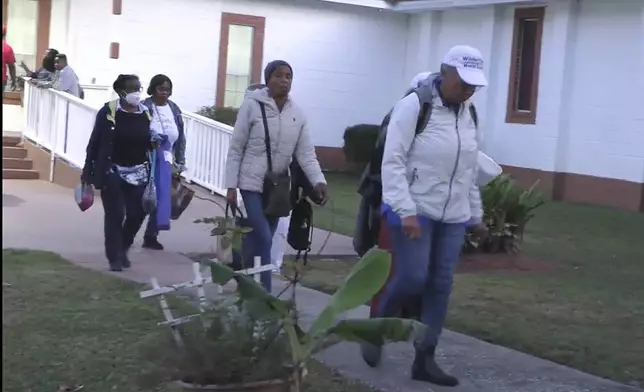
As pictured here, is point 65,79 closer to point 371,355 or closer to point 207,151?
point 207,151

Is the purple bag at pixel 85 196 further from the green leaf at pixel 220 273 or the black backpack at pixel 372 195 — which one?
the green leaf at pixel 220 273

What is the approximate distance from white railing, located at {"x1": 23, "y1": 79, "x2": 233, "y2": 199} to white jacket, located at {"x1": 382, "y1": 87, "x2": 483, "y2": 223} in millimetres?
8571

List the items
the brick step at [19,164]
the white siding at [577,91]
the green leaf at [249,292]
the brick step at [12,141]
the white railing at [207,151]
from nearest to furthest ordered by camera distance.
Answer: the green leaf at [249,292] → the white railing at [207,151] → the brick step at [19,164] → the brick step at [12,141] → the white siding at [577,91]

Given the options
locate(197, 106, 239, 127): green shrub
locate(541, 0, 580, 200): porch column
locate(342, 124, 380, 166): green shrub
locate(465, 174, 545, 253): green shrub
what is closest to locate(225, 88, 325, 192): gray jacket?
locate(465, 174, 545, 253): green shrub

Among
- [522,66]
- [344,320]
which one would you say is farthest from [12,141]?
[344,320]

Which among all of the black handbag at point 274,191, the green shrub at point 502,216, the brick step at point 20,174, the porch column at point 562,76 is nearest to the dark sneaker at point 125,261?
the black handbag at point 274,191

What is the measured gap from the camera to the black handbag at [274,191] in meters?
6.89

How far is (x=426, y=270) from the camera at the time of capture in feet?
18.8

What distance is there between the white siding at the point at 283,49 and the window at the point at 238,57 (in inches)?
5.7

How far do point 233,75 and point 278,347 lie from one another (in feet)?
54.3

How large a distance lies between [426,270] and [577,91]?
13.2 metres

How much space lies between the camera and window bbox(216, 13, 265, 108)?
2031 centimetres

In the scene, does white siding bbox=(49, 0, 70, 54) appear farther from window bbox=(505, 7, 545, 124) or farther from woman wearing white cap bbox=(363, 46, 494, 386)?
woman wearing white cap bbox=(363, 46, 494, 386)

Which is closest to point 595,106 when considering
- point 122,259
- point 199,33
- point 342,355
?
point 199,33
